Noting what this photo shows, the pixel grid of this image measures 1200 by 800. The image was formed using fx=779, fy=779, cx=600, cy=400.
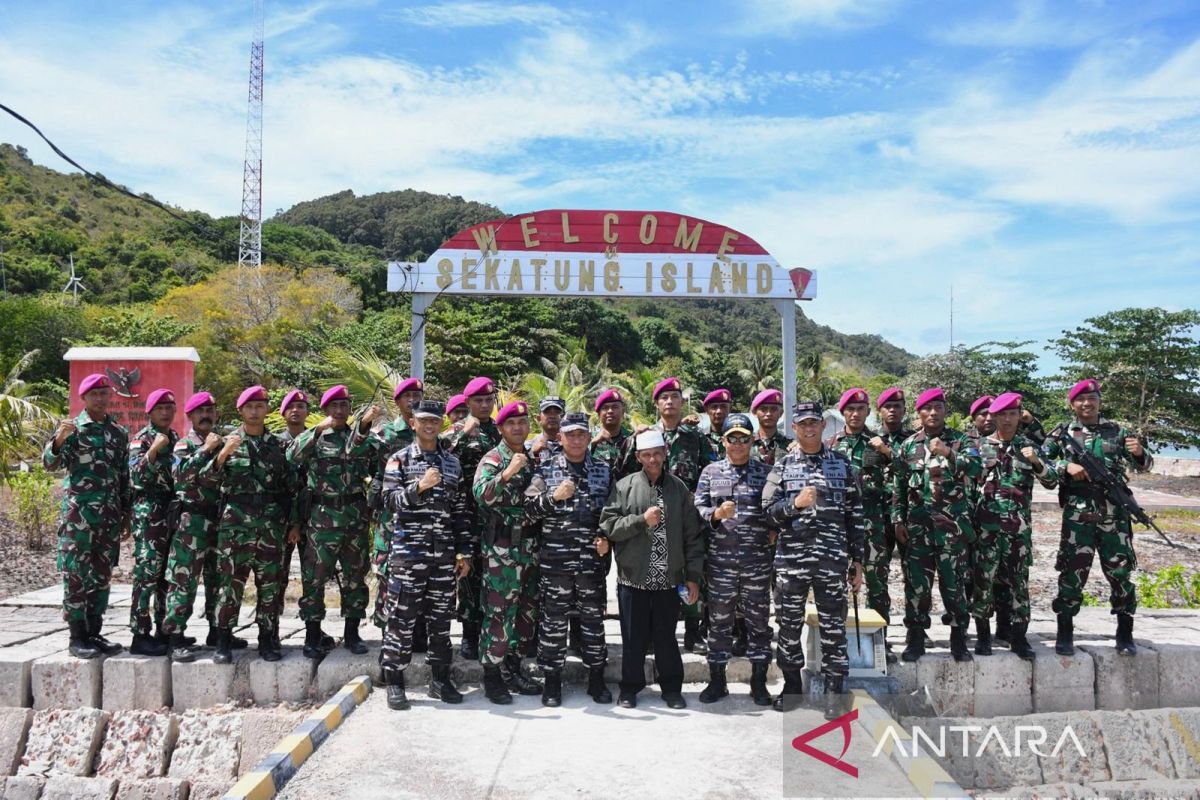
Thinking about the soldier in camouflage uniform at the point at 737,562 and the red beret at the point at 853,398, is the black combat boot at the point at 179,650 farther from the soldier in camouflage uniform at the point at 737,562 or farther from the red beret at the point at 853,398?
the red beret at the point at 853,398

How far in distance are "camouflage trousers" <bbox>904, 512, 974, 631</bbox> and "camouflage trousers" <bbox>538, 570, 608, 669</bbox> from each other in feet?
7.56

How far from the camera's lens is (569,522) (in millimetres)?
4988

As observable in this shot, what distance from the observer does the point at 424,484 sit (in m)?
4.78

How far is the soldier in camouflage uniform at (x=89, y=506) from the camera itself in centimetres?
536

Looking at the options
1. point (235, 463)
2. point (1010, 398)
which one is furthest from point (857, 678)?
point (235, 463)

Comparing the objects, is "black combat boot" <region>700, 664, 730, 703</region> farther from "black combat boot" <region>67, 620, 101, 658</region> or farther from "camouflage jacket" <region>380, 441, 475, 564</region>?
"black combat boot" <region>67, 620, 101, 658</region>

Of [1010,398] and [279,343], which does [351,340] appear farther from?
[1010,398]

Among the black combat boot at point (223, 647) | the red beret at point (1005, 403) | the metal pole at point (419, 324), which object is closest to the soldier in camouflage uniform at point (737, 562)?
the red beret at point (1005, 403)

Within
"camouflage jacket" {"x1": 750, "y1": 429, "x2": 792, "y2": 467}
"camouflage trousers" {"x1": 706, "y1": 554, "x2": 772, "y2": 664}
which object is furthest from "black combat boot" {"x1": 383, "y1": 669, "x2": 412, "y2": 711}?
"camouflage jacket" {"x1": 750, "y1": 429, "x2": 792, "y2": 467}

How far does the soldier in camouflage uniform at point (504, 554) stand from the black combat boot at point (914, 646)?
2.79 meters

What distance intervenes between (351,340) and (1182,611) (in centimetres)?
2479

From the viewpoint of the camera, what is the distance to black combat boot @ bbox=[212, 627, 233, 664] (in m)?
5.45

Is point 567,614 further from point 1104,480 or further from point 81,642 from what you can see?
point 1104,480

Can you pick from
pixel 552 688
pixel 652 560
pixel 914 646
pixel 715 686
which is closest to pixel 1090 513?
pixel 914 646
